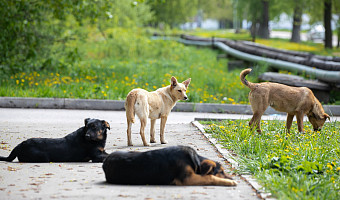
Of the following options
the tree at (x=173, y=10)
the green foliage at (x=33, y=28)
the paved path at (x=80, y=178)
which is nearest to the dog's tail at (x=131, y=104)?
the paved path at (x=80, y=178)

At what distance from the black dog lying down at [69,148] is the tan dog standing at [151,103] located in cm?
116

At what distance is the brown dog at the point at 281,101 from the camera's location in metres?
10.2

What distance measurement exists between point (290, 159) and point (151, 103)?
10.2 feet

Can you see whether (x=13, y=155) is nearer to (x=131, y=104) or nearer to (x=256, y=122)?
(x=131, y=104)

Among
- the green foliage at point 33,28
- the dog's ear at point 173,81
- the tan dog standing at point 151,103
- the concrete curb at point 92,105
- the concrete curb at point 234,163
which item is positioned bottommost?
the concrete curb at point 92,105

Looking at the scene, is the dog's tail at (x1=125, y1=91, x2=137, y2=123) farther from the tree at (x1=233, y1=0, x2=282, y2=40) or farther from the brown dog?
the tree at (x1=233, y1=0, x2=282, y2=40)

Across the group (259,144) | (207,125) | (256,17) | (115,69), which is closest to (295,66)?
(115,69)

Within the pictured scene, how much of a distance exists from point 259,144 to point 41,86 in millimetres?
9490

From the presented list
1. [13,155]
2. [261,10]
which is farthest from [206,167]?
[261,10]

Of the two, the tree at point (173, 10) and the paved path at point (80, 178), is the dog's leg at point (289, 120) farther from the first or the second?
the tree at point (173, 10)

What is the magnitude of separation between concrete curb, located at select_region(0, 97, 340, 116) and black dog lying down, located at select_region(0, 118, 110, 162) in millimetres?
6738

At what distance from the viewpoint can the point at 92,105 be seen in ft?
48.6

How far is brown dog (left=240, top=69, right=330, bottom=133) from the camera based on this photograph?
1021 centimetres

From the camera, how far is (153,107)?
31.6 ft
